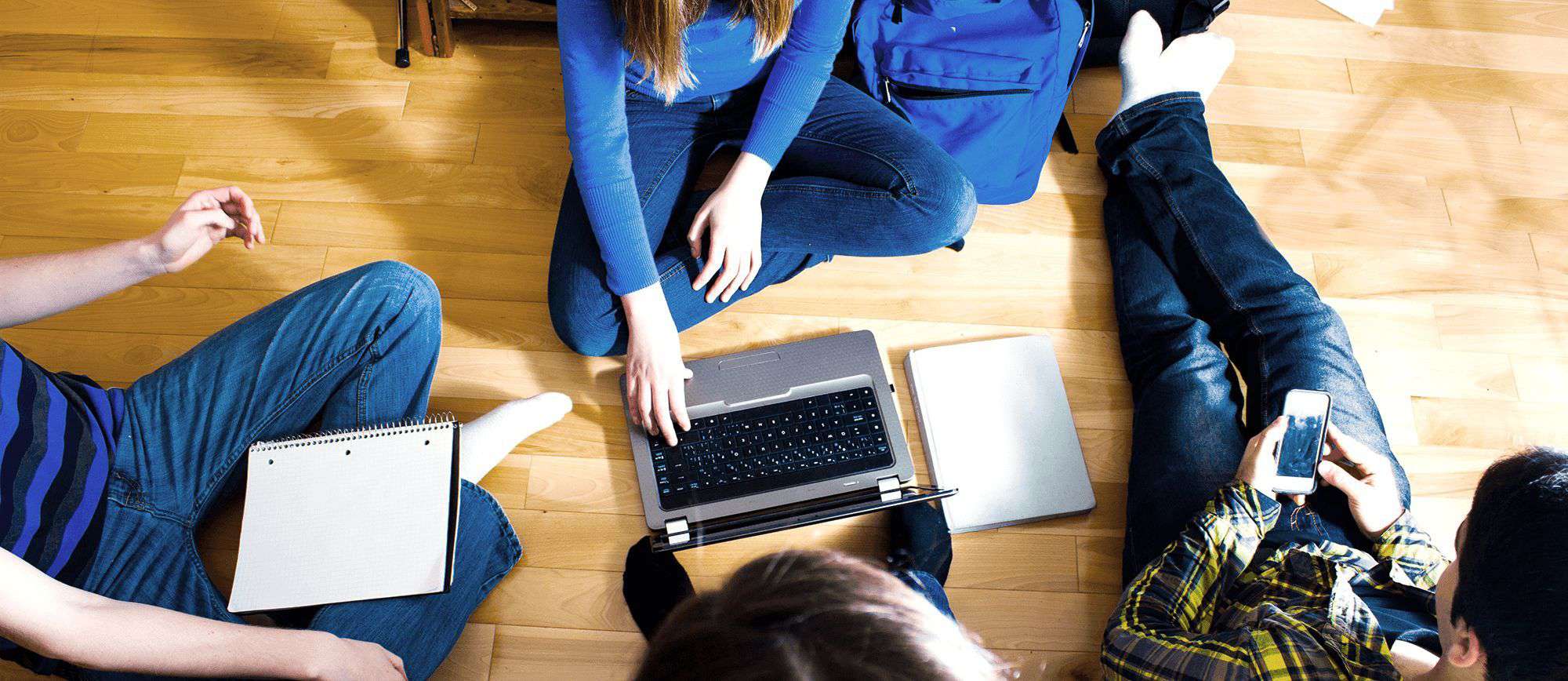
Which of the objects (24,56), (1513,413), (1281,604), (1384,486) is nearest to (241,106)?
(24,56)

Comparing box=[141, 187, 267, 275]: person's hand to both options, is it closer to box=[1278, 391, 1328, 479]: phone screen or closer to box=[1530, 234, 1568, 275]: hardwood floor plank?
box=[1278, 391, 1328, 479]: phone screen

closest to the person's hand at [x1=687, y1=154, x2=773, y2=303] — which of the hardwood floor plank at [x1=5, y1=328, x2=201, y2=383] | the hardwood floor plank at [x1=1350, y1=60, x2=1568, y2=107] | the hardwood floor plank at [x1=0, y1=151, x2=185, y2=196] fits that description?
the hardwood floor plank at [x1=5, y1=328, x2=201, y2=383]

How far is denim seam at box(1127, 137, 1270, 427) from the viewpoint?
53.0 inches

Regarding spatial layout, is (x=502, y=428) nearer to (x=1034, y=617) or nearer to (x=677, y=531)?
(x=677, y=531)

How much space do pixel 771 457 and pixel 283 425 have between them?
64 centimetres

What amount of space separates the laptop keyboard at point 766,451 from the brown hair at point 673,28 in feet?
1.50

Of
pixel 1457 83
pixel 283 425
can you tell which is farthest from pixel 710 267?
pixel 1457 83

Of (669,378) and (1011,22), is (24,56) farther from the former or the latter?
(1011,22)

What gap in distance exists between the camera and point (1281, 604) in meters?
1.10

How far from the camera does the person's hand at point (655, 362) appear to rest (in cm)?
127

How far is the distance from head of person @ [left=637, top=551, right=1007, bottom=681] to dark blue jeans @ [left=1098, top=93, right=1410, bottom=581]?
768 millimetres

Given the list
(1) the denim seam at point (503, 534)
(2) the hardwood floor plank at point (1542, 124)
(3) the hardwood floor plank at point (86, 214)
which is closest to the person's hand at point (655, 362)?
(1) the denim seam at point (503, 534)

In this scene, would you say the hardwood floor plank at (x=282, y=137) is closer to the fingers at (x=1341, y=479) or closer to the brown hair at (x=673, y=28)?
the brown hair at (x=673, y=28)

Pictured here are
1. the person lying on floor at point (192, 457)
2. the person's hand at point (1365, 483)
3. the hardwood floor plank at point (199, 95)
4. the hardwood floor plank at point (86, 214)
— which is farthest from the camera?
the hardwood floor plank at point (199, 95)
